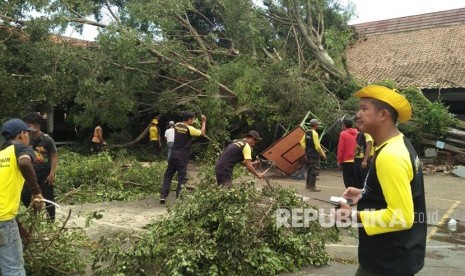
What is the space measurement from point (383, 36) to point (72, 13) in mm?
16456

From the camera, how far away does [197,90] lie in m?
14.4

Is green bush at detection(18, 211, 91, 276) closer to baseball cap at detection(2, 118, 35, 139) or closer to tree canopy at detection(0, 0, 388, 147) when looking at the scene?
baseball cap at detection(2, 118, 35, 139)

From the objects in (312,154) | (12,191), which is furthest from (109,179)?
(12,191)

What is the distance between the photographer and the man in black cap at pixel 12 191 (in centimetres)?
333

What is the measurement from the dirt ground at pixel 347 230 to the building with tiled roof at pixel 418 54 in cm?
684

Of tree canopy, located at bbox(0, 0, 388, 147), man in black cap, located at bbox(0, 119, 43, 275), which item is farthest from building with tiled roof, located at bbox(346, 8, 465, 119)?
man in black cap, located at bbox(0, 119, 43, 275)

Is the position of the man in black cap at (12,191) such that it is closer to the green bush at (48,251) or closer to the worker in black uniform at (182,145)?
the green bush at (48,251)

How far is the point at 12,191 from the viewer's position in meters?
3.45

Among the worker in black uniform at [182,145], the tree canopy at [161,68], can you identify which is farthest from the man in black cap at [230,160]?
the tree canopy at [161,68]

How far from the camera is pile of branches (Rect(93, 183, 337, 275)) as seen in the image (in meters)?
4.12

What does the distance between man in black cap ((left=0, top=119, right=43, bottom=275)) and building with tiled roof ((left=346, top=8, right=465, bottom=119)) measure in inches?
A: 564

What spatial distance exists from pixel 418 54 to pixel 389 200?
19616 mm

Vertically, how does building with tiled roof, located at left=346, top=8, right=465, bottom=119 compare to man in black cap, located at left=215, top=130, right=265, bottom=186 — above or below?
above

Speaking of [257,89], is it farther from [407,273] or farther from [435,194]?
[407,273]
